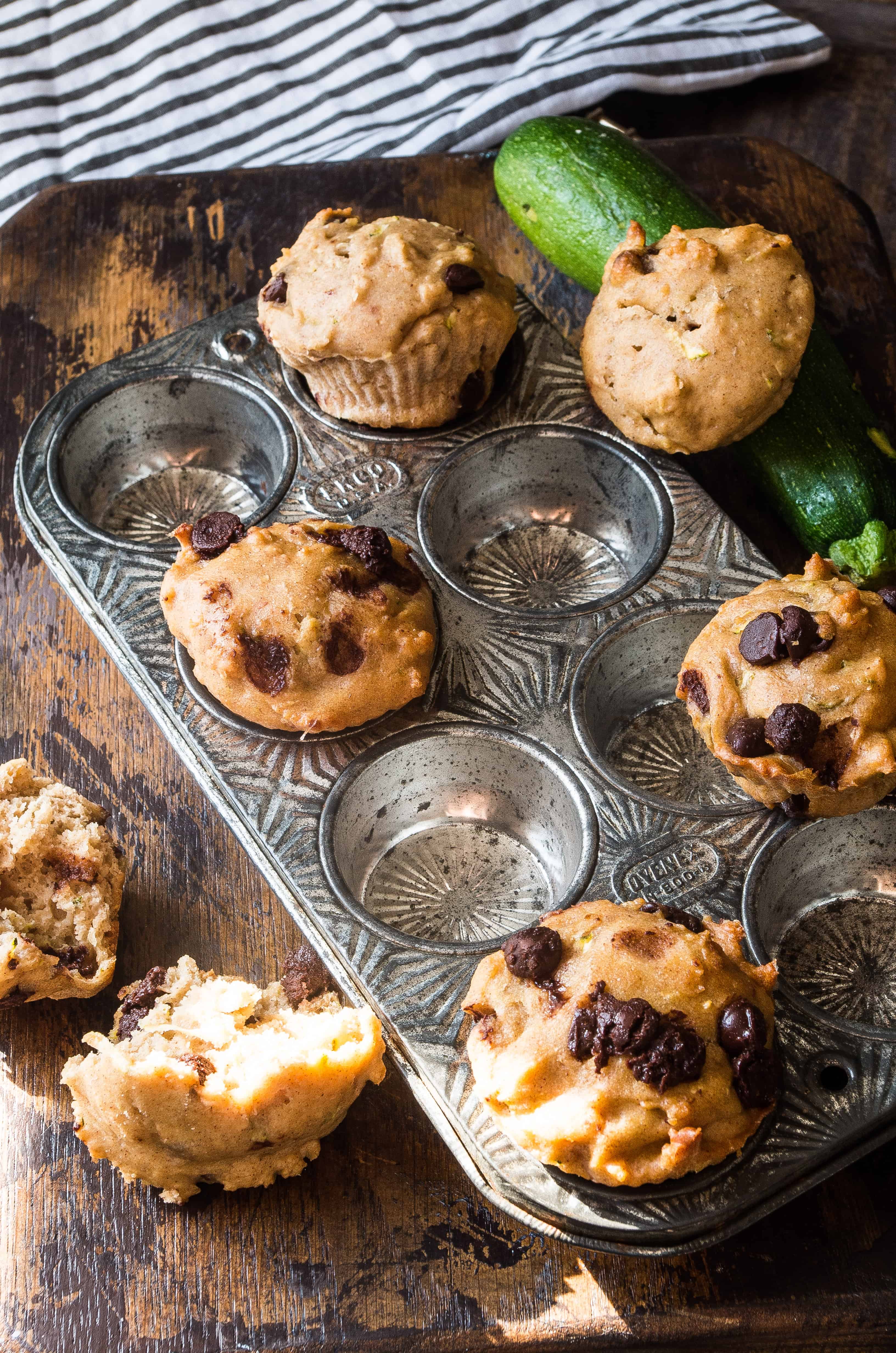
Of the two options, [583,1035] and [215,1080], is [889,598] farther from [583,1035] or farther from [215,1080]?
[215,1080]

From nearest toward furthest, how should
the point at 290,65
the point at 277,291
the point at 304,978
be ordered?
the point at 304,978 → the point at 277,291 → the point at 290,65

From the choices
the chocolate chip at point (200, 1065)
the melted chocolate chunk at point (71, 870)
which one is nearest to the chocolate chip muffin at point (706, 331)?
the melted chocolate chunk at point (71, 870)

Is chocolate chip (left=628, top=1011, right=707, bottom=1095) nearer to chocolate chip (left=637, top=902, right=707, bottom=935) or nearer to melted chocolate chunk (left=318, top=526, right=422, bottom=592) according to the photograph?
chocolate chip (left=637, top=902, right=707, bottom=935)

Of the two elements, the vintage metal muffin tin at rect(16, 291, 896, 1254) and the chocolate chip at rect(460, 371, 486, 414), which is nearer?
the vintage metal muffin tin at rect(16, 291, 896, 1254)

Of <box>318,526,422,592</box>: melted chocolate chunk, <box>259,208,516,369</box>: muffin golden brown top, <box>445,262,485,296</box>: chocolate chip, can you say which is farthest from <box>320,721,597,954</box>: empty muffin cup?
<box>445,262,485,296</box>: chocolate chip

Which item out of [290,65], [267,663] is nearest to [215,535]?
[267,663]
